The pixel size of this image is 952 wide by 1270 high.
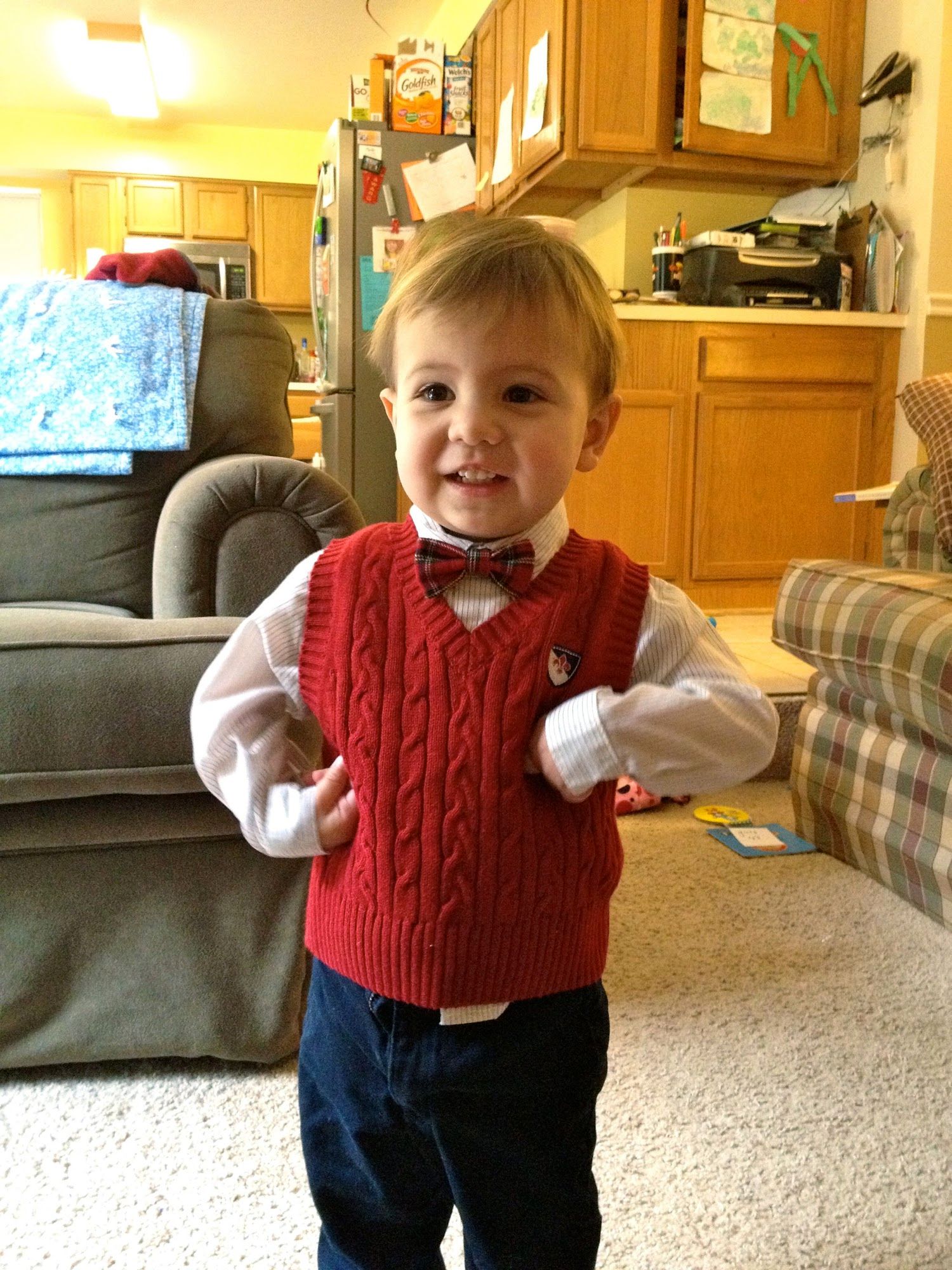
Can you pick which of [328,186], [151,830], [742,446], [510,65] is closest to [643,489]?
[742,446]

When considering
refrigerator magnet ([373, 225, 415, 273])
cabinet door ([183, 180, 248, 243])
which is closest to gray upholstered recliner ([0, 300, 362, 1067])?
refrigerator magnet ([373, 225, 415, 273])

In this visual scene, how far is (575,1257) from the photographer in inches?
26.5

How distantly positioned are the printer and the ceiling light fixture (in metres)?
3.51

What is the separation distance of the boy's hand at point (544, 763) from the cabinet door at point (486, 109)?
353 cm

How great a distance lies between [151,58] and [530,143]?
3179mm

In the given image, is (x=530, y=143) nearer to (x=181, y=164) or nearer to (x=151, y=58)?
(x=151, y=58)

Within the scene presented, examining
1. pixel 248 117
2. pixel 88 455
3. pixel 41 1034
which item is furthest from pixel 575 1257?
pixel 248 117

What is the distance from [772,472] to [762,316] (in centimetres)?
45

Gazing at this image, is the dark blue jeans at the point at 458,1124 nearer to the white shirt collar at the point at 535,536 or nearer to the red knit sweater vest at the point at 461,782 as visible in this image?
the red knit sweater vest at the point at 461,782

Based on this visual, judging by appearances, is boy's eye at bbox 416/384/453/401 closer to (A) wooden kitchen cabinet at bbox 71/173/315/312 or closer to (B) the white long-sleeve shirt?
(B) the white long-sleeve shirt

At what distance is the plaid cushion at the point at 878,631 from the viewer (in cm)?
146

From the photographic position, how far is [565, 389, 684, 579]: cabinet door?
9.84ft

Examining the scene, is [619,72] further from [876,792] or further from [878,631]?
[876,792]

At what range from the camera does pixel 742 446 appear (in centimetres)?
307
